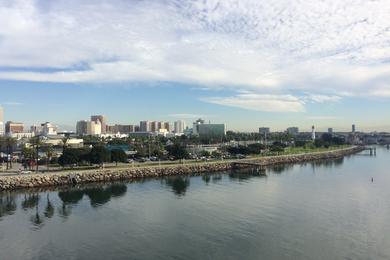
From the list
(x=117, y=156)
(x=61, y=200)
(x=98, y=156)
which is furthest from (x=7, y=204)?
(x=117, y=156)

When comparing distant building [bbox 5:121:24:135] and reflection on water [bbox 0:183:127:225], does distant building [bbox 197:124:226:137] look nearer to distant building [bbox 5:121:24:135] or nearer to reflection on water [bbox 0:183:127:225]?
distant building [bbox 5:121:24:135]

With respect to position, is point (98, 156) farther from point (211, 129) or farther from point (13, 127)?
point (13, 127)

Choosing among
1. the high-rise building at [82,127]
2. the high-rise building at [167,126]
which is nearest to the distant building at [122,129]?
the high-rise building at [167,126]

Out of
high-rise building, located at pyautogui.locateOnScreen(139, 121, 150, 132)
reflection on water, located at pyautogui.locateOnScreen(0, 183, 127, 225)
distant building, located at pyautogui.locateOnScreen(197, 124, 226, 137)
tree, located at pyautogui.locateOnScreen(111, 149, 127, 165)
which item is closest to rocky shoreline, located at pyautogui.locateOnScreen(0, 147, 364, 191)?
reflection on water, located at pyautogui.locateOnScreen(0, 183, 127, 225)

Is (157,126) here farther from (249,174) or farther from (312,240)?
(312,240)

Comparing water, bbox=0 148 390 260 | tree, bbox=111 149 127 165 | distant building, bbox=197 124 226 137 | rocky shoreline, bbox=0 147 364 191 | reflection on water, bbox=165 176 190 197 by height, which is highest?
distant building, bbox=197 124 226 137

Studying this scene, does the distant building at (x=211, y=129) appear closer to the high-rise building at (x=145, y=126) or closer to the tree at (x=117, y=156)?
the high-rise building at (x=145, y=126)

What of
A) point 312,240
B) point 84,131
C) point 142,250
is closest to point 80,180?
point 142,250

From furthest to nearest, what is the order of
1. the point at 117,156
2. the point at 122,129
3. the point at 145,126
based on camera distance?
the point at 145,126 < the point at 122,129 < the point at 117,156
